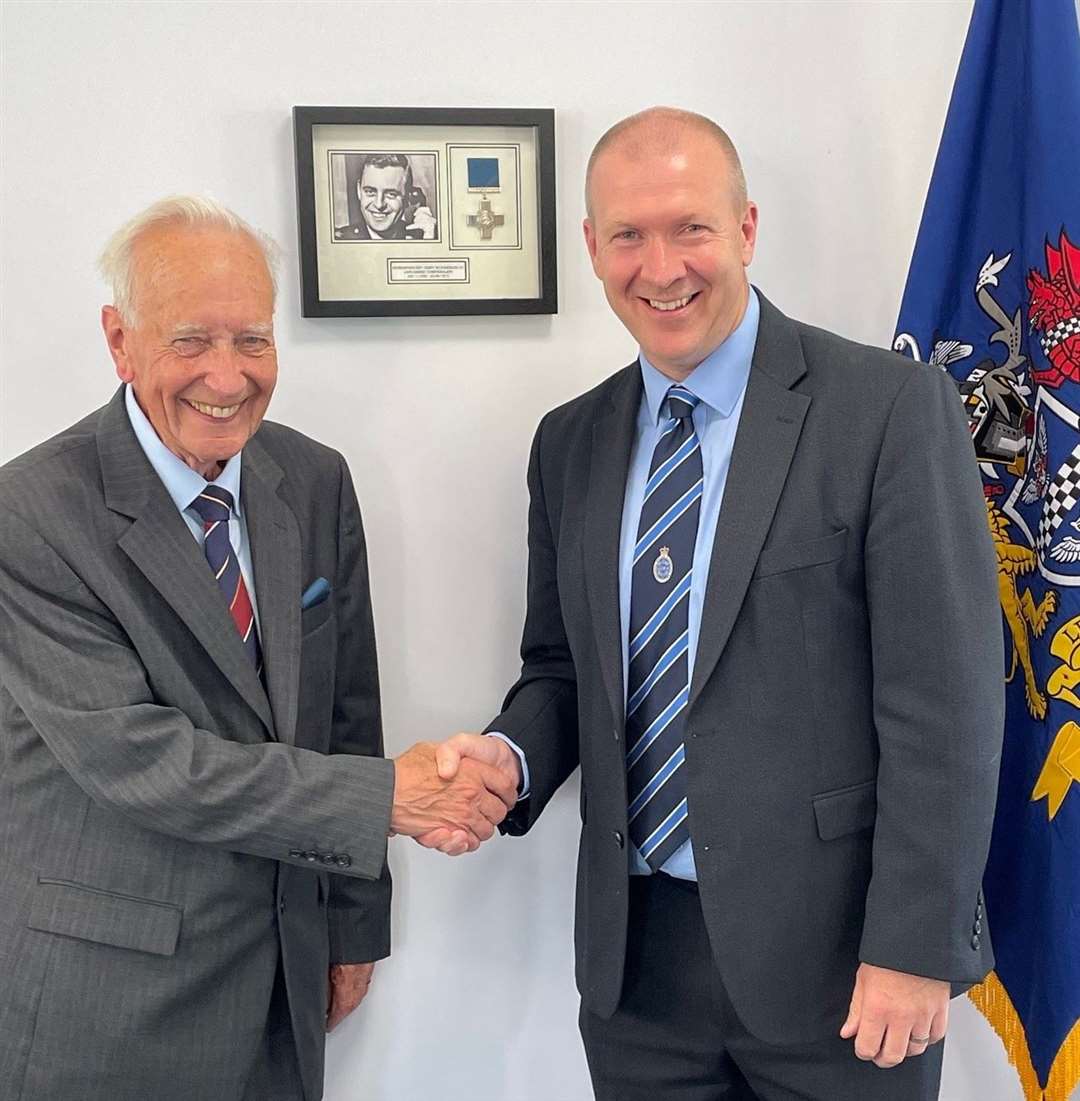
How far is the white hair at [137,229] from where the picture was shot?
1.46 meters

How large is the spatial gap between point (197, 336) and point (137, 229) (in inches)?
6.2

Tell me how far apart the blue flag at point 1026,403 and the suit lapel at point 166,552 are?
1.10 metres

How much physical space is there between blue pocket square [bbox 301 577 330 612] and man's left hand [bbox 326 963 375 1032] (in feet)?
2.08

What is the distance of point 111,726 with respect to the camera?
140cm

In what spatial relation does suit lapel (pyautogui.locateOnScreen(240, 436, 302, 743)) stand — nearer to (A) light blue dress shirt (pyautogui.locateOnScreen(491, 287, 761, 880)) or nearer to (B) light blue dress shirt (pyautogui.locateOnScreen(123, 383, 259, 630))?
(B) light blue dress shirt (pyautogui.locateOnScreen(123, 383, 259, 630))

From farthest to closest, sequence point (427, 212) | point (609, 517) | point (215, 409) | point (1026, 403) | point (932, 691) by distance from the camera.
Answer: point (427, 212) → point (1026, 403) → point (609, 517) → point (215, 409) → point (932, 691)

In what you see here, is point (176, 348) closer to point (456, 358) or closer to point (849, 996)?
point (456, 358)

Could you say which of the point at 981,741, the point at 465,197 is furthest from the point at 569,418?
the point at 981,741

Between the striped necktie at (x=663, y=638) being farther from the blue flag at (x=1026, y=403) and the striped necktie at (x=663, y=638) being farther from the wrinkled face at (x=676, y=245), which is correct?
the blue flag at (x=1026, y=403)

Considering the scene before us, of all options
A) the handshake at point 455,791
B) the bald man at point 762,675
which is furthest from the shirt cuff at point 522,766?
the bald man at point 762,675

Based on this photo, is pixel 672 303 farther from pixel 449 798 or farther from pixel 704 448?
pixel 449 798

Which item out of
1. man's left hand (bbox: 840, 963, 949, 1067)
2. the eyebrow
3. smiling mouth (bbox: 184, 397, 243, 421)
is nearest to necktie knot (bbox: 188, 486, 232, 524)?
smiling mouth (bbox: 184, 397, 243, 421)

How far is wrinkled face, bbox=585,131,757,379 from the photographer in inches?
58.7

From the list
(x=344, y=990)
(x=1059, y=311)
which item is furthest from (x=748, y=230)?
(x=344, y=990)
